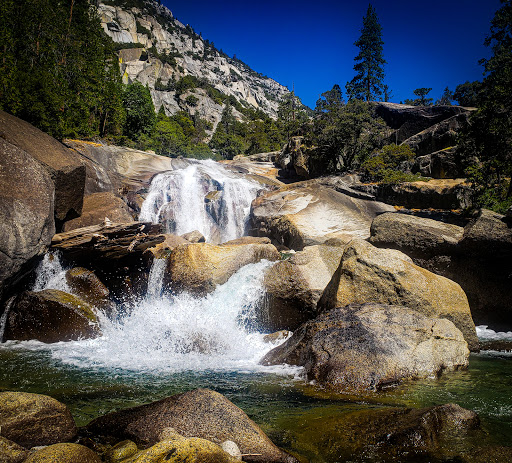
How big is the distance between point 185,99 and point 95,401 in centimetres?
10327

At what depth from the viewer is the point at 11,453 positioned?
268 cm

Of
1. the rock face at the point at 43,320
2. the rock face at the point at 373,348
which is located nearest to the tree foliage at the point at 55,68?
the rock face at the point at 43,320

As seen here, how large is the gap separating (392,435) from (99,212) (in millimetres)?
13926

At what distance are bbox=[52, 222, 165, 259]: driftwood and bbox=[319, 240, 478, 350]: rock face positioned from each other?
25.0ft

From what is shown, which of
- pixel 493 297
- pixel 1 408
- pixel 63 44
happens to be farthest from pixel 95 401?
pixel 63 44

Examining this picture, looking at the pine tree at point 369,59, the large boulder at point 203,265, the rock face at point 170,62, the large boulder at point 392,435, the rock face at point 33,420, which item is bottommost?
the large boulder at point 392,435

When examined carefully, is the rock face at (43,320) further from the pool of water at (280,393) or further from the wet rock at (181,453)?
the wet rock at (181,453)

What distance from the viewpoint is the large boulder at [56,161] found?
427 inches

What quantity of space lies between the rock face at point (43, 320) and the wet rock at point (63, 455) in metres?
7.82

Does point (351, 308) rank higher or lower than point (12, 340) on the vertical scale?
higher

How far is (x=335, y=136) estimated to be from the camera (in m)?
32.7

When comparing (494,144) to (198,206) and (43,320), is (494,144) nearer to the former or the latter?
(198,206)

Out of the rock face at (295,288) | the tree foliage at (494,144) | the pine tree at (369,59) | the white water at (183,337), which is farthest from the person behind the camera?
the pine tree at (369,59)

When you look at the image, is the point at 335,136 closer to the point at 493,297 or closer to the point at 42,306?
the point at 493,297
